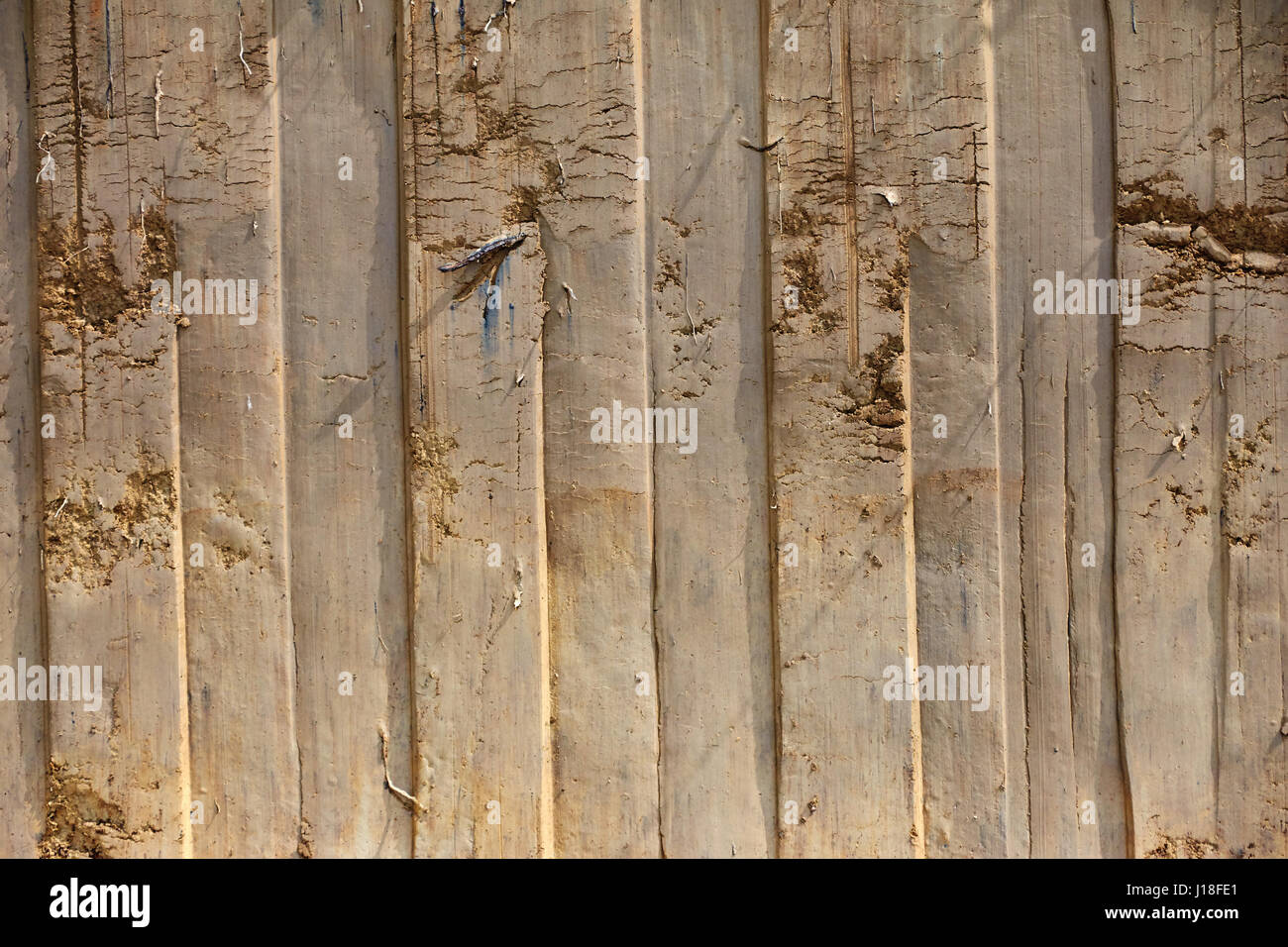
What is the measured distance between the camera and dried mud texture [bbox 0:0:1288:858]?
8.16 feet

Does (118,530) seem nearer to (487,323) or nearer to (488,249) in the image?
(487,323)

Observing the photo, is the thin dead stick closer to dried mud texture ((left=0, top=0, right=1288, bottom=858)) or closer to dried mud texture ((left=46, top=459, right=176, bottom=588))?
dried mud texture ((left=0, top=0, right=1288, bottom=858))

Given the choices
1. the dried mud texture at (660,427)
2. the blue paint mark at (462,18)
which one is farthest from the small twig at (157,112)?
the blue paint mark at (462,18)

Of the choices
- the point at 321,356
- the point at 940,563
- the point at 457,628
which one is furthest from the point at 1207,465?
the point at 321,356

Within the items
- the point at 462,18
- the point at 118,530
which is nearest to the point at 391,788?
the point at 118,530

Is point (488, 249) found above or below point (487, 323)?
above

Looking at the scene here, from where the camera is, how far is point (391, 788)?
2.54m

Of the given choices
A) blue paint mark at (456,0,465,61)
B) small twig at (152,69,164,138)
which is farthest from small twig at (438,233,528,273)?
small twig at (152,69,164,138)

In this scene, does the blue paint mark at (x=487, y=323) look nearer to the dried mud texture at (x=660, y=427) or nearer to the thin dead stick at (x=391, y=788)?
the dried mud texture at (x=660, y=427)

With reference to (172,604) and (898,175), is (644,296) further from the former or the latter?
(172,604)

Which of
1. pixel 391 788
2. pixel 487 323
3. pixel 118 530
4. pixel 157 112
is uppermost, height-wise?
pixel 157 112

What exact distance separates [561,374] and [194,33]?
73.7 inches

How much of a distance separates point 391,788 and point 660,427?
5.50 feet

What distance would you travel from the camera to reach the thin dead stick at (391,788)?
2.53 metres
